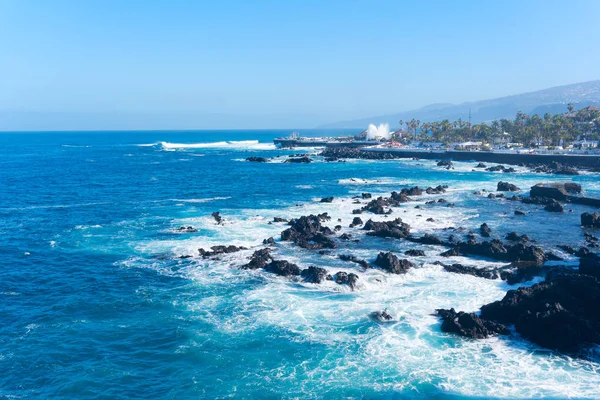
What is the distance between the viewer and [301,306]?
24.6 meters

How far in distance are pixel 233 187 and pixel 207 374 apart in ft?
174

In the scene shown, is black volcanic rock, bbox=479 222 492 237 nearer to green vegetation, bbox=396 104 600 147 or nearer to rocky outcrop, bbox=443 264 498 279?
rocky outcrop, bbox=443 264 498 279

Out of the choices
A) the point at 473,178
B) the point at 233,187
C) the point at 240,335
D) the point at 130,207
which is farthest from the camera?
the point at 473,178

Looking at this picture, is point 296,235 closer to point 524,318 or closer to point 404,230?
point 404,230

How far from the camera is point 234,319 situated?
2303 cm

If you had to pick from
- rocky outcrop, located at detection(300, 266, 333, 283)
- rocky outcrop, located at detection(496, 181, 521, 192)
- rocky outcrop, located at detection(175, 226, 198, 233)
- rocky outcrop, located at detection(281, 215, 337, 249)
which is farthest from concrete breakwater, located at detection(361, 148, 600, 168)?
rocky outcrop, located at detection(175, 226, 198, 233)

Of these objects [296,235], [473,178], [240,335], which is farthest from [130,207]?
[473,178]

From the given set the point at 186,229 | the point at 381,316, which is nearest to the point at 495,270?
the point at 381,316

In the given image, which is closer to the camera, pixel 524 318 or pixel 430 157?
pixel 524 318

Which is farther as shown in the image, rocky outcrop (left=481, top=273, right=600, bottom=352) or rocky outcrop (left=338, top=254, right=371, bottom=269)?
rocky outcrop (left=338, top=254, right=371, bottom=269)

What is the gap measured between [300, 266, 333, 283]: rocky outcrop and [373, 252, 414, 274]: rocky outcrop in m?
3.96

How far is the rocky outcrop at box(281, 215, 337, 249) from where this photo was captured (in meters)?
35.7

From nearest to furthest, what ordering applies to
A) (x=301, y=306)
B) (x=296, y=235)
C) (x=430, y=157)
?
1. (x=301, y=306)
2. (x=296, y=235)
3. (x=430, y=157)

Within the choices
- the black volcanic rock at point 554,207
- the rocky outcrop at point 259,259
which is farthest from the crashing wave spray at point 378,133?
the rocky outcrop at point 259,259
